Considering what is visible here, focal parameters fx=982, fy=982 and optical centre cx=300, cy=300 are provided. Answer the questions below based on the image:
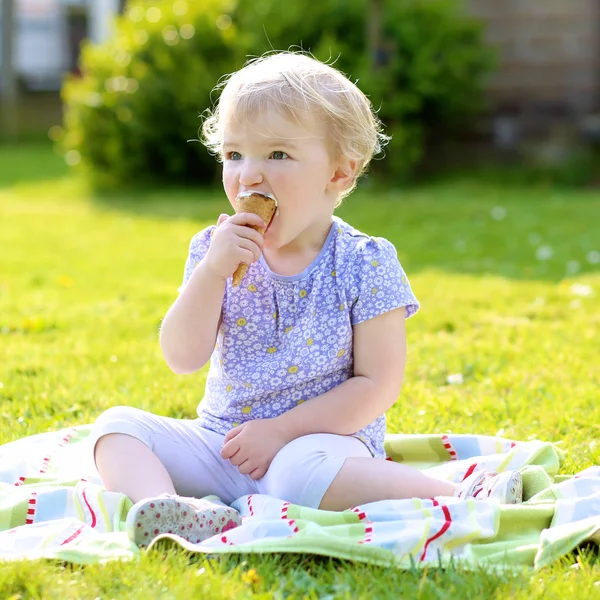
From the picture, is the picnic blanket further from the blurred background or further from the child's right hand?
the blurred background

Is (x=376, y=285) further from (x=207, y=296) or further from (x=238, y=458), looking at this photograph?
(x=238, y=458)

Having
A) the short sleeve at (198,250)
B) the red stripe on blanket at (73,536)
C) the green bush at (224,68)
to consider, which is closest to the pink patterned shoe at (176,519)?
the red stripe on blanket at (73,536)

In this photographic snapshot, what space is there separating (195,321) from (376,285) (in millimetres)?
471

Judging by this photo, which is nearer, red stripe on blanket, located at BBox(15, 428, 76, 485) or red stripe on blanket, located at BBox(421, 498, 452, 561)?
red stripe on blanket, located at BBox(421, 498, 452, 561)

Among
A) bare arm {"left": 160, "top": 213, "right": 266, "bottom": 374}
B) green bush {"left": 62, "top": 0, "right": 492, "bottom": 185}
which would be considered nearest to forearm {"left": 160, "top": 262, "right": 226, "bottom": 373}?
bare arm {"left": 160, "top": 213, "right": 266, "bottom": 374}

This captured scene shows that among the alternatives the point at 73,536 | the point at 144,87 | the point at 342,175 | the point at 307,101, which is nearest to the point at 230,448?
the point at 73,536

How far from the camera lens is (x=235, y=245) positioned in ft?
7.67

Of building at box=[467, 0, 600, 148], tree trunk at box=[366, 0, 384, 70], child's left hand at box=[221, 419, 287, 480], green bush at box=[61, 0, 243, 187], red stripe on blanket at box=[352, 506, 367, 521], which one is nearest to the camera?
red stripe on blanket at box=[352, 506, 367, 521]

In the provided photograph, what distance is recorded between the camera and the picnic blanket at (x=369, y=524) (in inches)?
80.7

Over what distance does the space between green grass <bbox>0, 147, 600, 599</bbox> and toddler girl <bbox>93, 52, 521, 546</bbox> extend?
1.13 ft

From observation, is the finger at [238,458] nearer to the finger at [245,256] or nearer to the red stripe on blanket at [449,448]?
the finger at [245,256]

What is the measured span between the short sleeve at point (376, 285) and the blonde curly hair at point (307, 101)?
0.73 feet

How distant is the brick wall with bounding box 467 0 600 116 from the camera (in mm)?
10758

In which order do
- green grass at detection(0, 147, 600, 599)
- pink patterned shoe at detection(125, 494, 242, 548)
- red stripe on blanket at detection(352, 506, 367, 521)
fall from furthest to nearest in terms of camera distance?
1. red stripe on blanket at detection(352, 506, 367, 521)
2. pink patterned shoe at detection(125, 494, 242, 548)
3. green grass at detection(0, 147, 600, 599)
